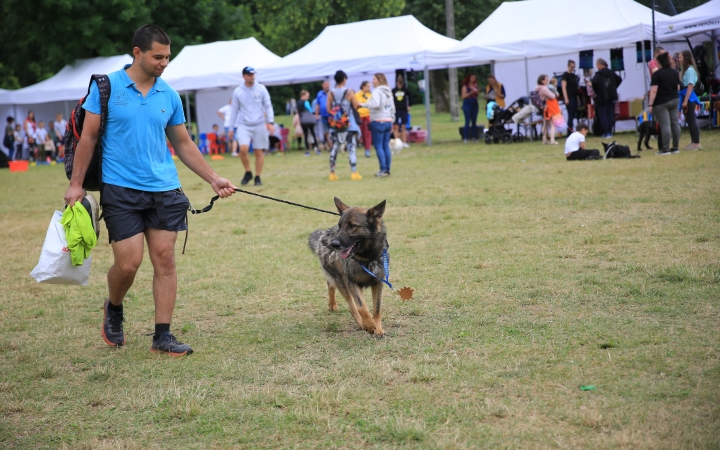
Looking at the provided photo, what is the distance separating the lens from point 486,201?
10.7 meters

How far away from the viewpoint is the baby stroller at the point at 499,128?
848 inches

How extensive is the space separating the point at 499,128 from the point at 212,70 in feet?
35.8

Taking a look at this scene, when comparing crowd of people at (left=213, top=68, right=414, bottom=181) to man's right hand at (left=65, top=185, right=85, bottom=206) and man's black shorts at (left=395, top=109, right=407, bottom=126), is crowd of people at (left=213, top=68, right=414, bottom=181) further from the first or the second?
man's right hand at (left=65, top=185, right=85, bottom=206)

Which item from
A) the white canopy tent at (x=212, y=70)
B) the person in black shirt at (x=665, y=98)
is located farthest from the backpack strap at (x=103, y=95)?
the white canopy tent at (x=212, y=70)

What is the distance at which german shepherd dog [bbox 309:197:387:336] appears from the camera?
5.11m

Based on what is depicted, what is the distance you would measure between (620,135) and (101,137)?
18528 millimetres

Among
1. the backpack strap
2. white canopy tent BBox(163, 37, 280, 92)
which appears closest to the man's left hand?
the backpack strap

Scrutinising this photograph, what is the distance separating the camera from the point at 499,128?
70.8 feet

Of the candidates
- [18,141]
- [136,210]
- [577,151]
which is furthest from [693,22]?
[18,141]

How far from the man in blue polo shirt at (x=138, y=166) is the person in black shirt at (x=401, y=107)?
58.4 ft

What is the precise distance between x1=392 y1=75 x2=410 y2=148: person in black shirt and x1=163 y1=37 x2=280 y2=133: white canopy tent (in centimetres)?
539

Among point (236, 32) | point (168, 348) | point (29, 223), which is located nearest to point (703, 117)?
point (29, 223)

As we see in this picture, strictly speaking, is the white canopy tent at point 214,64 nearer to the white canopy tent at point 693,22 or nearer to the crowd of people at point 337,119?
the crowd of people at point 337,119

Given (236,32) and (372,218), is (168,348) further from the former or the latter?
(236,32)
